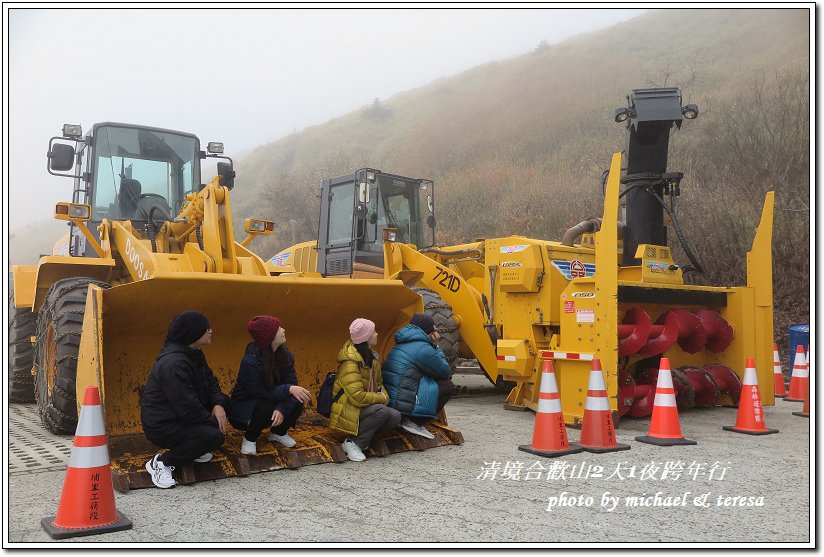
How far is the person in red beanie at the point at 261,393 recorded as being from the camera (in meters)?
4.86

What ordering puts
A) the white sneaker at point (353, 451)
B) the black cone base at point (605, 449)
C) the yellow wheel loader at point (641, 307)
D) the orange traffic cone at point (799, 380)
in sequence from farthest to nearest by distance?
the orange traffic cone at point (799, 380)
the yellow wheel loader at point (641, 307)
the black cone base at point (605, 449)
the white sneaker at point (353, 451)

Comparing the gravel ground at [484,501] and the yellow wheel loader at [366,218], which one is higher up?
the yellow wheel loader at [366,218]

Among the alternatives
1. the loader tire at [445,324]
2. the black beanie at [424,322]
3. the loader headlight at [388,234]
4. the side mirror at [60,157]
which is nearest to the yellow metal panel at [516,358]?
the loader tire at [445,324]

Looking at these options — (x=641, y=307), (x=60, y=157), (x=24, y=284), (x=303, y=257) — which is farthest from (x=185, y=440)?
(x=303, y=257)

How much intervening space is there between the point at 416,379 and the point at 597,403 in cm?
149

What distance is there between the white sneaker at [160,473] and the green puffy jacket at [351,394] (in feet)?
4.18

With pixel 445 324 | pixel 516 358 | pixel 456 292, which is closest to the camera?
pixel 516 358

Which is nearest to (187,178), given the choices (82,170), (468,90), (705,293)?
(82,170)

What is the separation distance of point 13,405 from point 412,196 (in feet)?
19.1

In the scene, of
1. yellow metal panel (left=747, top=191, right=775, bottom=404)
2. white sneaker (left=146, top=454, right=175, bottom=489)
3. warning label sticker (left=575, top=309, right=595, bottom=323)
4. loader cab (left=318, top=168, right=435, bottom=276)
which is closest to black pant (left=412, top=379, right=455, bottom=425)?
warning label sticker (left=575, top=309, right=595, bottom=323)

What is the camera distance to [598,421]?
5625mm

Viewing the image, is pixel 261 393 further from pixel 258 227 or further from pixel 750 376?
pixel 750 376

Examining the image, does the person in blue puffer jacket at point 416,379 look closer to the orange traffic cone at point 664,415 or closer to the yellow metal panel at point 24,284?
the orange traffic cone at point 664,415

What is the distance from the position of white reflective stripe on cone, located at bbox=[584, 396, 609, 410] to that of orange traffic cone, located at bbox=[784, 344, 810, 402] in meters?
4.29
